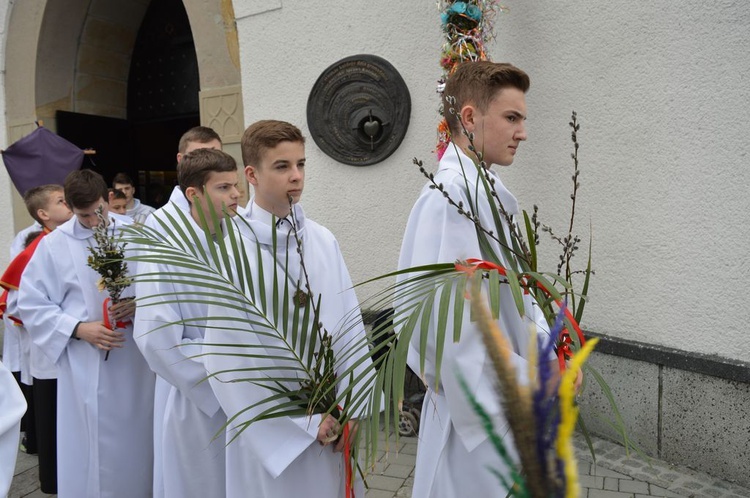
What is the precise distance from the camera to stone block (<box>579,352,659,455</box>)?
447 cm

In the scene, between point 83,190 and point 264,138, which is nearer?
point 264,138

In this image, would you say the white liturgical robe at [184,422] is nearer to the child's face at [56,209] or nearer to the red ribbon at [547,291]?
the red ribbon at [547,291]

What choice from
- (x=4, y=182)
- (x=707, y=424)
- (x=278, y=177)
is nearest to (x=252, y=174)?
(x=278, y=177)

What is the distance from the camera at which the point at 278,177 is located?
270 cm

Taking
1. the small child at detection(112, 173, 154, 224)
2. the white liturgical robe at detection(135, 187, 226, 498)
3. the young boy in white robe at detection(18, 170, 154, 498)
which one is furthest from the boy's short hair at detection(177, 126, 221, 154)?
the small child at detection(112, 173, 154, 224)

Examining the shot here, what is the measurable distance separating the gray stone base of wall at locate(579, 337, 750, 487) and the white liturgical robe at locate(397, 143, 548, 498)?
2128 millimetres

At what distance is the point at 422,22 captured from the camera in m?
5.66

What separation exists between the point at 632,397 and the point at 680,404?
33 cm

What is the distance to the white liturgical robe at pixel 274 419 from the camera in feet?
7.97

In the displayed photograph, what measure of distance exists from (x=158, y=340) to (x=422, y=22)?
373 cm

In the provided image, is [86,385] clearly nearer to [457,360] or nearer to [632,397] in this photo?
[457,360]

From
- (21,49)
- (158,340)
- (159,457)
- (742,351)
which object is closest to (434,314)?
(158,340)

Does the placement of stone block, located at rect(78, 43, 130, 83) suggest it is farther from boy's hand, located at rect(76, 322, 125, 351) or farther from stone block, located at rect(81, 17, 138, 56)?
boy's hand, located at rect(76, 322, 125, 351)

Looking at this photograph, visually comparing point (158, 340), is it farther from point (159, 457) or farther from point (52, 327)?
point (52, 327)
